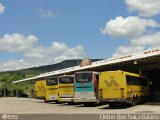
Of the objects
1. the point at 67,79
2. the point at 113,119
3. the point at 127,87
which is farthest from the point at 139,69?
the point at 113,119

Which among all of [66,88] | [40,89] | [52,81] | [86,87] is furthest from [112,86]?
[40,89]

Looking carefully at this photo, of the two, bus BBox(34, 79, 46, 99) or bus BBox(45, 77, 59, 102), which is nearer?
bus BBox(45, 77, 59, 102)

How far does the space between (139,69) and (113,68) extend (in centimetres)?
431

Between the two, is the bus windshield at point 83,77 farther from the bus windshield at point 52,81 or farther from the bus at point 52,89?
the bus windshield at point 52,81

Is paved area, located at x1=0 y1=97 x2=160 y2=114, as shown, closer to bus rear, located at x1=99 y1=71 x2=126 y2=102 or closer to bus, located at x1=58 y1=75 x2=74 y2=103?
bus rear, located at x1=99 y1=71 x2=126 y2=102

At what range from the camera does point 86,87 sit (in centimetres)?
3231

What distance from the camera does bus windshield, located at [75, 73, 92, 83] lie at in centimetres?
3203

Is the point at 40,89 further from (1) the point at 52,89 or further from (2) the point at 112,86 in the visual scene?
(2) the point at 112,86

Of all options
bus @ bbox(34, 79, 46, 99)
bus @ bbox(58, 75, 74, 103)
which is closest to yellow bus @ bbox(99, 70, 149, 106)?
bus @ bbox(58, 75, 74, 103)

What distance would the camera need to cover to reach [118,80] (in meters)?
28.6

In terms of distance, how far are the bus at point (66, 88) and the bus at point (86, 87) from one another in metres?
3.05

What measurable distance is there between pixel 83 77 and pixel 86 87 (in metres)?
0.84

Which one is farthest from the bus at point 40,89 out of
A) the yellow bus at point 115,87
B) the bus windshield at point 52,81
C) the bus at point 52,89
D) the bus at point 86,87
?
the yellow bus at point 115,87

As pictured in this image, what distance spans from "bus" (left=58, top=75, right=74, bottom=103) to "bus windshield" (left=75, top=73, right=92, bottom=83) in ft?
10.5
